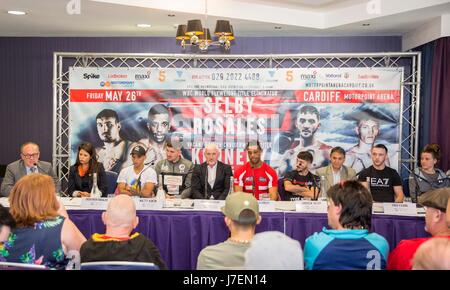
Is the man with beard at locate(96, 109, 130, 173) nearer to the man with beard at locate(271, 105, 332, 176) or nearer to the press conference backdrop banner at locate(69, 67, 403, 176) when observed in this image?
the press conference backdrop banner at locate(69, 67, 403, 176)

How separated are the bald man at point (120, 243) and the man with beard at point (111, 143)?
153 inches

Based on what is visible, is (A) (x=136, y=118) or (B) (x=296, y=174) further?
(A) (x=136, y=118)

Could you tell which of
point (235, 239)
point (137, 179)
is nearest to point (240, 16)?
point (137, 179)

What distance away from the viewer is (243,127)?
6.46 metres

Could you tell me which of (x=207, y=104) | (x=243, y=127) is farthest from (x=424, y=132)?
(x=207, y=104)

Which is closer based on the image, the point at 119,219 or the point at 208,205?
the point at 119,219

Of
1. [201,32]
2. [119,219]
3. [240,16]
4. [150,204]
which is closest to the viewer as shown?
[119,219]

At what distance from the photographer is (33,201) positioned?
2.79 metres

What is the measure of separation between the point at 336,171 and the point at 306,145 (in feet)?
4.28

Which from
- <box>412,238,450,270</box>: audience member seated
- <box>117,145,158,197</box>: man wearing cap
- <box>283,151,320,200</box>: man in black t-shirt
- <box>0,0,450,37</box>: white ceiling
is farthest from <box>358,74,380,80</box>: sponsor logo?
<box>412,238,450,270</box>: audience member seated

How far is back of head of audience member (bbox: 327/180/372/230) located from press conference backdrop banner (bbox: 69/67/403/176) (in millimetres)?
3737

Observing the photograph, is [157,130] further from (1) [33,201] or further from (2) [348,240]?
(2) [348,240]

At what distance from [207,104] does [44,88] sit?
2.20 meters

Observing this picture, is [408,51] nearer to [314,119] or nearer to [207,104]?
[314,119]
